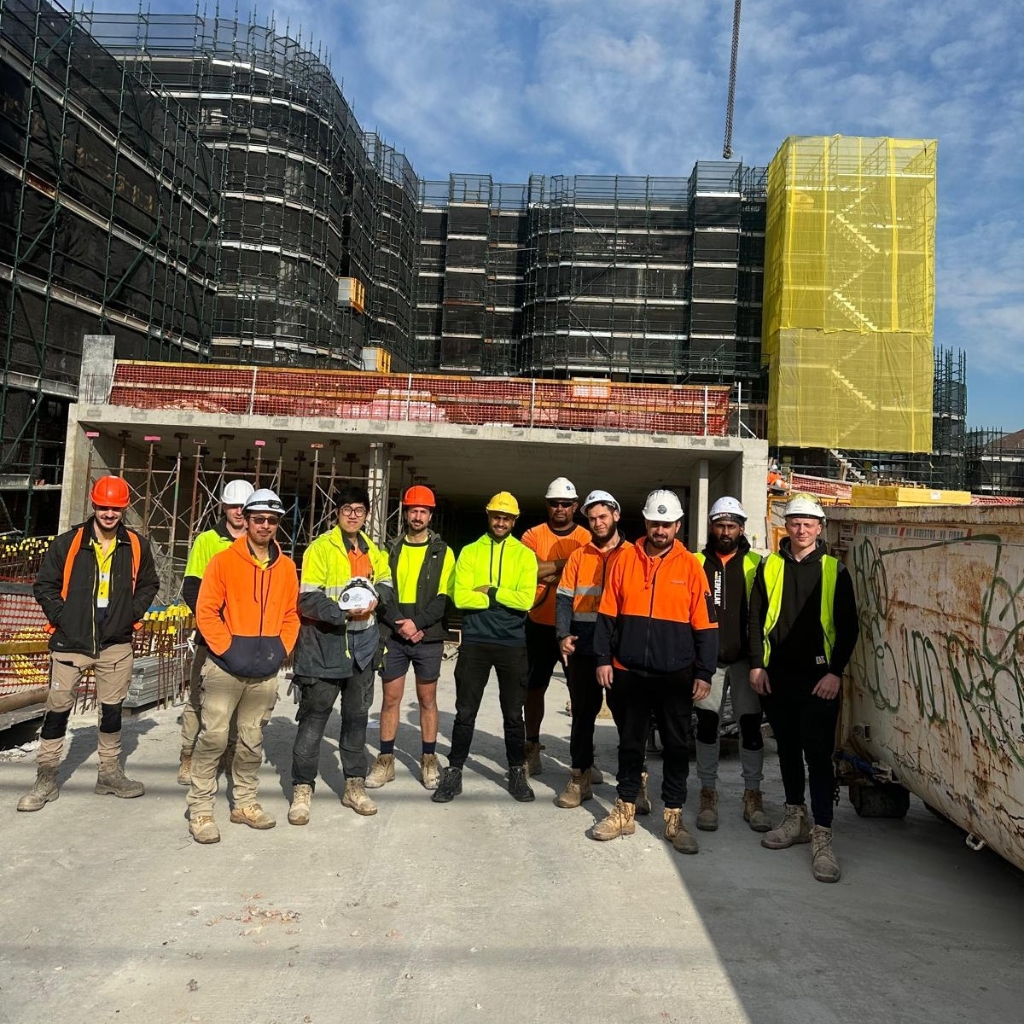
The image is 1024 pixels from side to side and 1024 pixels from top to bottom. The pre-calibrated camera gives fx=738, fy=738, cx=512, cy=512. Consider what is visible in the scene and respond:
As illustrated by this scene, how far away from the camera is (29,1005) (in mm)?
2508

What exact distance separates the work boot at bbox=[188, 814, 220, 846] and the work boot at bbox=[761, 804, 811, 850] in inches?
118

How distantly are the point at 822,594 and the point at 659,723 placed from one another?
3.81ft

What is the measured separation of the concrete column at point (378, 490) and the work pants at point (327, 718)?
36.3ft

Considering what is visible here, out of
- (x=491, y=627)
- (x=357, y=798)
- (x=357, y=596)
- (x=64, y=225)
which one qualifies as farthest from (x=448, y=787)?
(x=64, y=225)

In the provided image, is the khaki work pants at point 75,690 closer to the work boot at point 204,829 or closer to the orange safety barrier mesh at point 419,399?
Result: the work boot at point 204,829

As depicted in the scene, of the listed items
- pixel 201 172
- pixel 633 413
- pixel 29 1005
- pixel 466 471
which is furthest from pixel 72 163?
pixel 29 1005

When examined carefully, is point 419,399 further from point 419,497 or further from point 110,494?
point 110,494

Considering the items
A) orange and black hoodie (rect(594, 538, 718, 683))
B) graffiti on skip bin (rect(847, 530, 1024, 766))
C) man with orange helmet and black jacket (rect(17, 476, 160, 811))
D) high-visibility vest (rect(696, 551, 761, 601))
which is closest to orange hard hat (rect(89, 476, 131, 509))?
man with orange helmet and black jacket (rect(17, 476, 160, 811))

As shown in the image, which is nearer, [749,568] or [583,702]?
[749,568]

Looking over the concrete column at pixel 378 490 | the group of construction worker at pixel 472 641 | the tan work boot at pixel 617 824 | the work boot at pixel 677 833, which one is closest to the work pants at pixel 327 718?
the group of construction worker at pixel 472 641

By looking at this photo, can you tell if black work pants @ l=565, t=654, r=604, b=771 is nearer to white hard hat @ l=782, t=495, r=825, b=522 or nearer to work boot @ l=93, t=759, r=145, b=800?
A: white hard hat @ l=782, t=495, r=825, b=522

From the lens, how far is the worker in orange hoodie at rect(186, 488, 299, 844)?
4043mm

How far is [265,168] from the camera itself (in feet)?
102

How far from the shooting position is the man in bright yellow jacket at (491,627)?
4.64m
